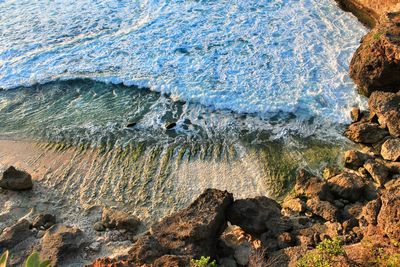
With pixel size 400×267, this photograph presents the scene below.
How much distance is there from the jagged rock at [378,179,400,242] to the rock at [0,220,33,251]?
5.97m

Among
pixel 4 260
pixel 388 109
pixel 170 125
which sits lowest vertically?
pixel 170 125

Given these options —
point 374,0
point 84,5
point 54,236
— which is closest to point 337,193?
point 54,236

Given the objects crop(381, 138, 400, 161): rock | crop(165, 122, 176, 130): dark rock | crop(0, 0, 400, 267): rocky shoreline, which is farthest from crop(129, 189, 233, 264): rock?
crop(381, 138, 400, 161): rock

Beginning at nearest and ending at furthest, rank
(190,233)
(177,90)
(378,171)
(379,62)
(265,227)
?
(190,233) < (265,227) < (378,171) < (379,62) < (177,90)

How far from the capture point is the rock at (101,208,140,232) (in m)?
7.86

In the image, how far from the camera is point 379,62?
11.1 m

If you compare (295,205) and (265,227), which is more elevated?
(265,227)

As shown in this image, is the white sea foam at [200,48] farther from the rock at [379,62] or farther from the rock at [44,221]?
the rock at [44,221]

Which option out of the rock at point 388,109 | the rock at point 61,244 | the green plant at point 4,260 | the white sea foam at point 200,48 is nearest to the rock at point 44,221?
the rock at point 61,244

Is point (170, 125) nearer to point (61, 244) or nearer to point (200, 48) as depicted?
point (200, 48)

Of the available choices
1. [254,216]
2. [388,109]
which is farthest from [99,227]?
[388,109]

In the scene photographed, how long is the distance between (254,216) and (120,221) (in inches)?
98.1

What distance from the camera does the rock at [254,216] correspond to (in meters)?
7.20

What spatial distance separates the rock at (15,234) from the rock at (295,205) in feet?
15.9
